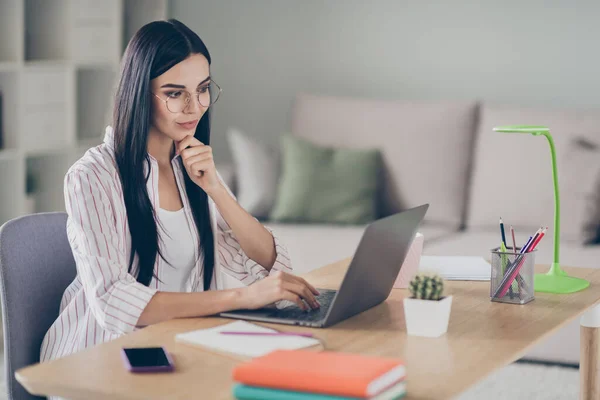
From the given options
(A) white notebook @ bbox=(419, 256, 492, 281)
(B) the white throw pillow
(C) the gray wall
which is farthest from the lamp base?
(C) the gray wall

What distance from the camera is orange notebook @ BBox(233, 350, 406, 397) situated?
1.16 m

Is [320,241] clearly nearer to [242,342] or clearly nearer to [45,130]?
[45,130]

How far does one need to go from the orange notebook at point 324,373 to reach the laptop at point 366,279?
0.30 metres

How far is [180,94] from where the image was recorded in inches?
75.2

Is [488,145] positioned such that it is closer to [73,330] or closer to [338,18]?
[338,18]

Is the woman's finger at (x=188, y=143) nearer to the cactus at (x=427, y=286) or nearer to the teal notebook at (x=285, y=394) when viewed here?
the cactus at (x=427, y=286)

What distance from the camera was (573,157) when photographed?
3.55 m

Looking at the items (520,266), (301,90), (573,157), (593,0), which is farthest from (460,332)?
(301,90)

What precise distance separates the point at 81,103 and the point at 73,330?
2.81m

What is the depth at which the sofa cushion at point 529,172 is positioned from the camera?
3537 mm

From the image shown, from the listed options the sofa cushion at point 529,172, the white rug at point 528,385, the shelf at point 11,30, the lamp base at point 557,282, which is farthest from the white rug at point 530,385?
the shelf at point 11,30

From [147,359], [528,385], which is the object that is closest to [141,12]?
[528,385]

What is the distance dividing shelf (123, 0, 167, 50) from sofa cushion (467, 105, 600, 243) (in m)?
1.69

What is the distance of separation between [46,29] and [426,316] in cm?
307
